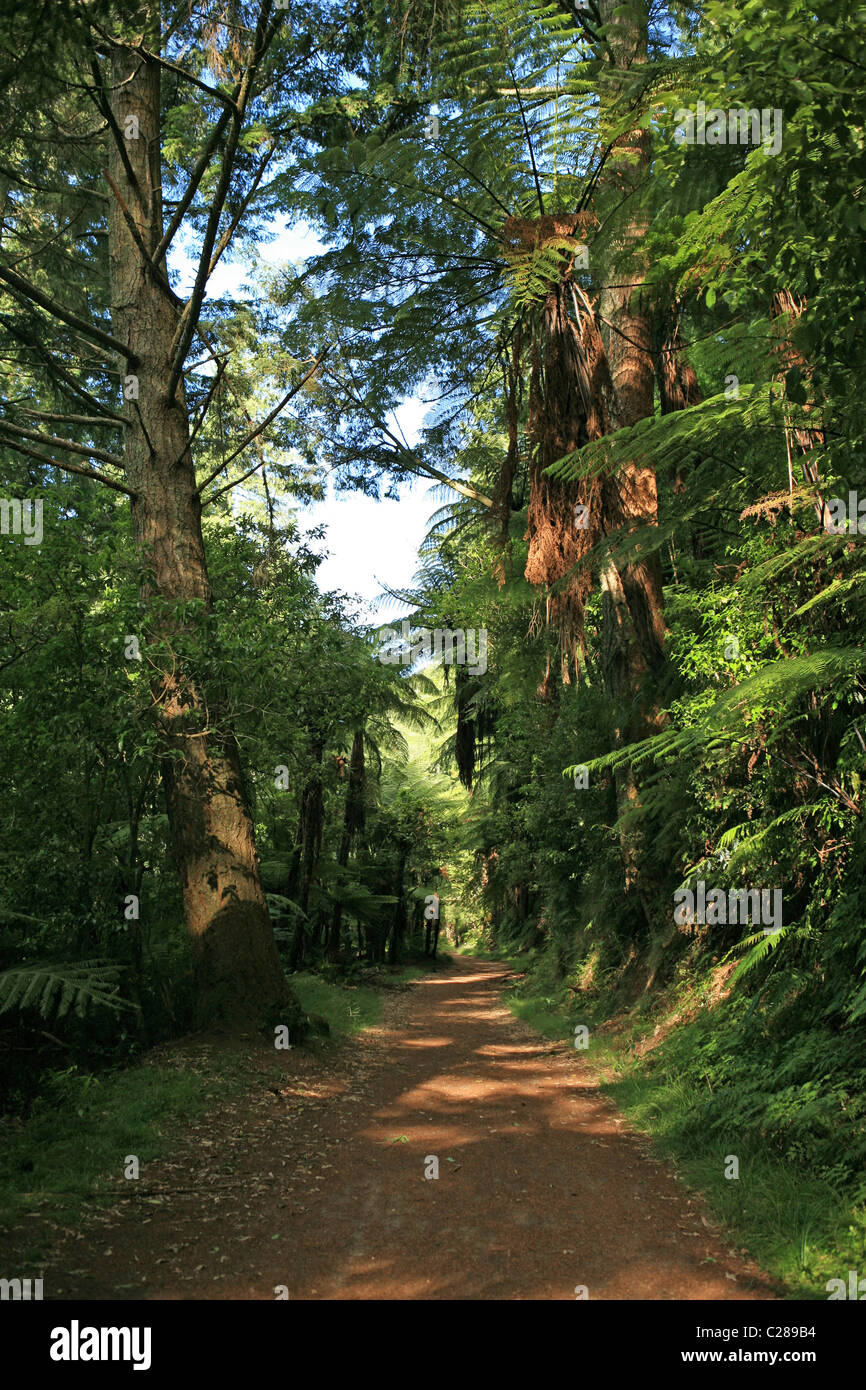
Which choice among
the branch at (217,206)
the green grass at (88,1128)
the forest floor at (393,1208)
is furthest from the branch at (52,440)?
the forest floor at (393,1208)

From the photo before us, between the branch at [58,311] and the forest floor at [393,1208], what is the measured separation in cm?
605

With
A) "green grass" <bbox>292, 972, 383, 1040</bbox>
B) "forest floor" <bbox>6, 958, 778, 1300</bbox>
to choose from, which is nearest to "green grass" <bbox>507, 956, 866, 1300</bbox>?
"forest floor" <bbox>6, 958, 778, 1300</bbox>

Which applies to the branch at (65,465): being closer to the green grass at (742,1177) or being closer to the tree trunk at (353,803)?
the green grass at (742,1177)

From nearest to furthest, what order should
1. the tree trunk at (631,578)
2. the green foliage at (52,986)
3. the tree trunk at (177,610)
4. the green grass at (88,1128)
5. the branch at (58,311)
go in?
1. the green grass at (88,1128)
2. the green foliage at (52,986)
3. the branch at (58,311)
4. the tree trunk at (177,610)
5. the tree trunk at (631,578)

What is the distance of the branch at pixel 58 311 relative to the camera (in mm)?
6723

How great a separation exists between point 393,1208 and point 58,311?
711cm

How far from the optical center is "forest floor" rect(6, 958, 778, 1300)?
386 cm

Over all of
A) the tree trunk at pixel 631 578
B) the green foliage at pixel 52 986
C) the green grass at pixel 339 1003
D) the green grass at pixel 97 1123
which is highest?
the tree trunk at pixel 631 578

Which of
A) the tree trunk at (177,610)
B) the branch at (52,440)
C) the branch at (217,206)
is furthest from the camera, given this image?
the tree trunk at (177,610)

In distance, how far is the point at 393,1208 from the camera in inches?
193

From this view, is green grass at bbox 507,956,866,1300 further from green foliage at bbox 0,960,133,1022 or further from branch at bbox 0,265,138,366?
branch at bbox 0,265,138,366

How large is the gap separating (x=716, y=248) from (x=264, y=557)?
438 inches

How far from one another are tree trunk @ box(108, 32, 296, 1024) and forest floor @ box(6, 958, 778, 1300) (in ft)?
2.79

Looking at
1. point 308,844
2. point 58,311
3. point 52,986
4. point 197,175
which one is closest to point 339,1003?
point 308,844
